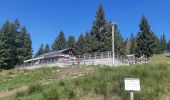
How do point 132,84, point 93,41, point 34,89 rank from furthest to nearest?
point 93,41 → point 34,89 → point 132,84

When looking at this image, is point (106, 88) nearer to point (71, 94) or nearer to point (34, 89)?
point (71, 94)

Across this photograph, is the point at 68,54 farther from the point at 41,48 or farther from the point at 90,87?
the point at 41,48

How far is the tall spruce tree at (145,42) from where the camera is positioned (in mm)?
70938

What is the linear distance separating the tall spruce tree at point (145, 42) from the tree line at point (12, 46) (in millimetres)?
30282

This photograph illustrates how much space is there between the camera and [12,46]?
7900 centimetres

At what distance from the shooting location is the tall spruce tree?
233ft

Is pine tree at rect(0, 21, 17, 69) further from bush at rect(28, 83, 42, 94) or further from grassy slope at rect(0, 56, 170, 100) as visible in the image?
grassy slope at rect(0, 56, 170, 100)

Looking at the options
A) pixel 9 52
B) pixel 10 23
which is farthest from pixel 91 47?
pixel 10 23

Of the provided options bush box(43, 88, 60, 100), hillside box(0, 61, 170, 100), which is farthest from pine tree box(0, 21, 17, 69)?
bush box(43, 88, 60, 100)

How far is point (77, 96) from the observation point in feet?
48.3

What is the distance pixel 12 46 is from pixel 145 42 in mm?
34729

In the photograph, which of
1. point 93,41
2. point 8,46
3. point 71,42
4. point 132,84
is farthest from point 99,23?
point 132,84

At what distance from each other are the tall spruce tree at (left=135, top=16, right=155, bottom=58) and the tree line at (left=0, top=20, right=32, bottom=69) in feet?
99.4

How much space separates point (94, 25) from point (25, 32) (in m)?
28.2
